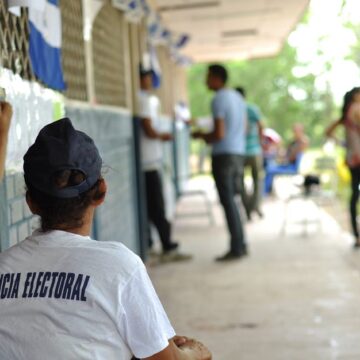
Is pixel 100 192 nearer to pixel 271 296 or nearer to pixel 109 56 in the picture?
pixel 271 296

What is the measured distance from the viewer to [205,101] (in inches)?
880

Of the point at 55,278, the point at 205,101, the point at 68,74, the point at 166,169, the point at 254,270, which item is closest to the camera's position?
the point at 55,278

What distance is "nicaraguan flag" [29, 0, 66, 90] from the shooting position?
2.30m

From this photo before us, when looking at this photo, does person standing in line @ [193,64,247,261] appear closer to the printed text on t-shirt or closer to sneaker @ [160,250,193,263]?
sneaker @ [160,250,193,263]

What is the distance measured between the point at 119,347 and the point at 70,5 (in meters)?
2.33

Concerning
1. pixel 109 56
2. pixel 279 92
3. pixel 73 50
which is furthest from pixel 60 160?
pixel 279 92

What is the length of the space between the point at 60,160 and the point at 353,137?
4317mm

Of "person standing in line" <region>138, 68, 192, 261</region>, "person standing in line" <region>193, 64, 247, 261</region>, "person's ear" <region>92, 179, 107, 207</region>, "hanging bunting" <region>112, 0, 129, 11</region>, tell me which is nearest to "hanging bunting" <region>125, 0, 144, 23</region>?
"hanging bunting" <region>112, 0, 129, 11</region>

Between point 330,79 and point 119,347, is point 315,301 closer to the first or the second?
point 119,347

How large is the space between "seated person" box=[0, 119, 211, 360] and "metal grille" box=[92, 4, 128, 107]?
2.56 metres

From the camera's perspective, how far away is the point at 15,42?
2.15 m

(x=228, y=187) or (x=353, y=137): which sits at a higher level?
(x=353, y=137)

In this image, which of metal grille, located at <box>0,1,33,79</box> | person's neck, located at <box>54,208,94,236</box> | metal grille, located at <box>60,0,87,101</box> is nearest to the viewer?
person's neck, located at <box>54,208,94,236</box>

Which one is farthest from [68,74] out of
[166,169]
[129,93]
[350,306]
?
[166,169]
